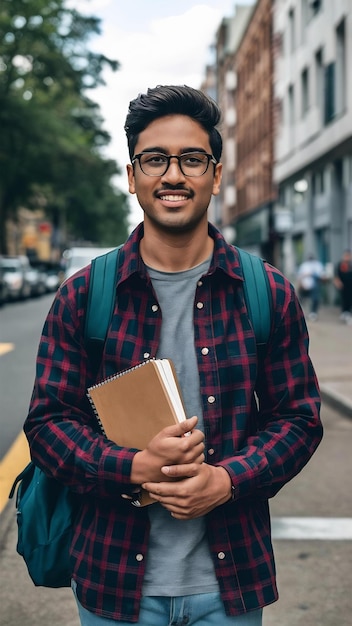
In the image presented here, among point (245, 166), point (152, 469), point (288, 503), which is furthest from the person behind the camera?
point (245, 166)

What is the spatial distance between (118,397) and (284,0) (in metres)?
39.6

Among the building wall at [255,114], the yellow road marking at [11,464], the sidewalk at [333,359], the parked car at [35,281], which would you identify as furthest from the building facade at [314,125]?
the yellow road marking at [11,464]

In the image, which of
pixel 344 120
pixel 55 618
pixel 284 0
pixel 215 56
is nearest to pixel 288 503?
pixel 55 618

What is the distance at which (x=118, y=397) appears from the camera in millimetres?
2020

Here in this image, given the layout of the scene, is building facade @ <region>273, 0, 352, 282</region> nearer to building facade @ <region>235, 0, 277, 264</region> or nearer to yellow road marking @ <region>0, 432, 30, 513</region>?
building facade @ <region>235, 0, 277, 264</region>

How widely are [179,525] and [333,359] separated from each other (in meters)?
13.1

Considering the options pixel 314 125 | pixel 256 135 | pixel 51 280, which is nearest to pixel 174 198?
pixel 314 125

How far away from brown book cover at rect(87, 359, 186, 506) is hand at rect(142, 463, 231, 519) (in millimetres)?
93

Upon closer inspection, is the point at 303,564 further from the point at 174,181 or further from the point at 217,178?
the point at 174,181

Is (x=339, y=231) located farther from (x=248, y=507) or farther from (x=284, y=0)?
(x=248, y=507)

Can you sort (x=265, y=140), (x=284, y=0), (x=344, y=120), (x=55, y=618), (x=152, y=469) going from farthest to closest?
1. (x=265, y=140)
2. (x=284, y=0)
3. (x=344, y=120)
4. (x=55, y=618)
5. (x=152, y=469)

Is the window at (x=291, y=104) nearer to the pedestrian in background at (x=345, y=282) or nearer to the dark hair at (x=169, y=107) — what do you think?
the pedestrian in background at (x=345, y=282)

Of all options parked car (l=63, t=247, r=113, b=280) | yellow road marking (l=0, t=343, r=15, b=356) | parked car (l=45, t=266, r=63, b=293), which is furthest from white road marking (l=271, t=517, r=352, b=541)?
parked car (l=45, t=266, r=63, b=293)

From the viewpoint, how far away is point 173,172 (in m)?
2.12
